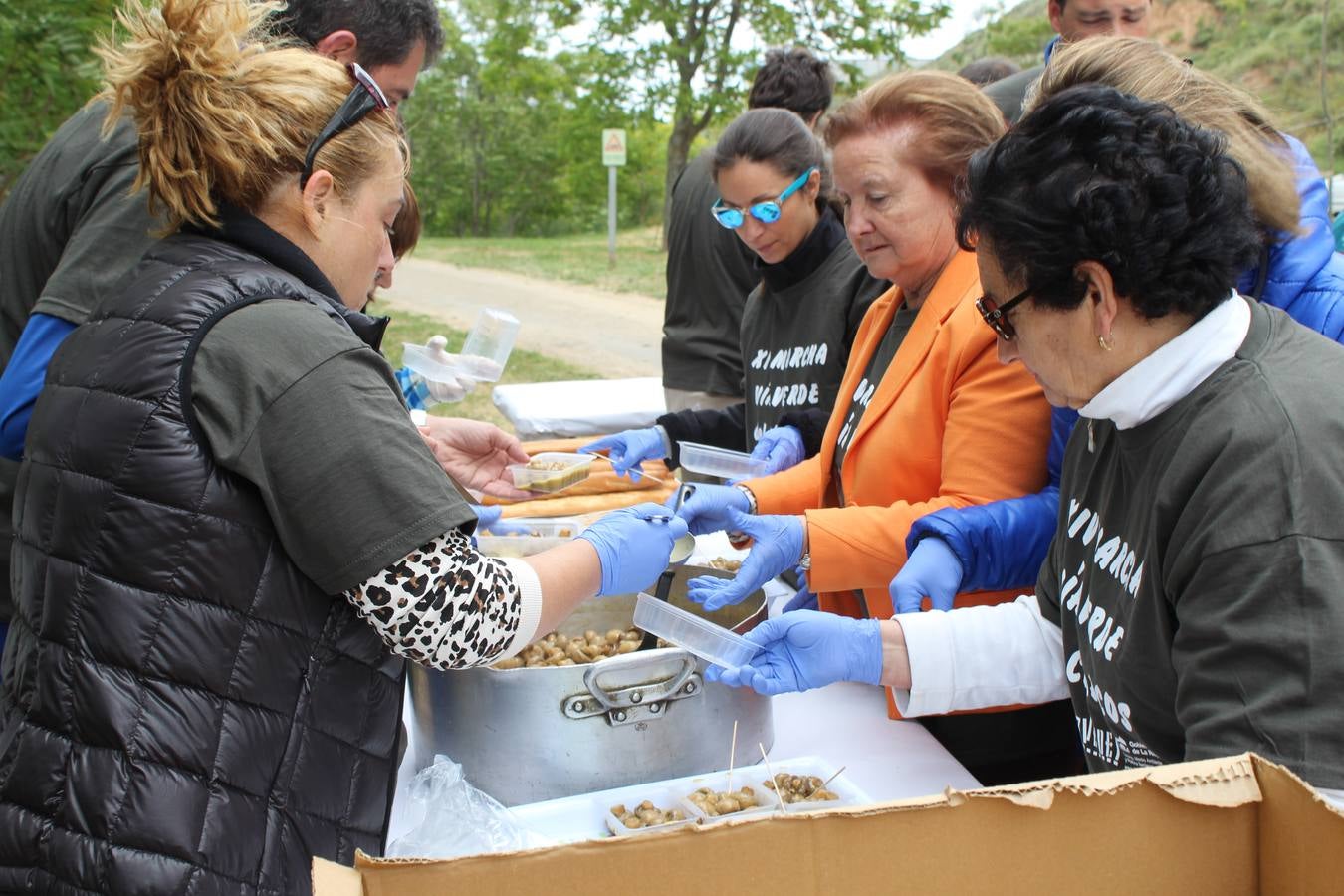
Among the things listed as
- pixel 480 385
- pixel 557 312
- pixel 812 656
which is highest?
pixel 812 656

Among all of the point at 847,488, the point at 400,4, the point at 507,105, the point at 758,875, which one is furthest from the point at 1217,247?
the point at 507,105

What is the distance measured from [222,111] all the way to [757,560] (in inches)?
44.5

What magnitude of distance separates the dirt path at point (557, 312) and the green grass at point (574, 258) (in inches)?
19.7

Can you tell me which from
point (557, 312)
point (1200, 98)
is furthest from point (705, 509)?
point (557, 312)

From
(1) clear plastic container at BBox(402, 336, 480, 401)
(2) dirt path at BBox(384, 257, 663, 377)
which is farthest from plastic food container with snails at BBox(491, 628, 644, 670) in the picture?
(2) dirt path at BBox(384, 257, 663, 377)

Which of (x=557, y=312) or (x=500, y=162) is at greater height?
(x=557, y=312)

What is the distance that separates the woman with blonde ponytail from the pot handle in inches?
8.1

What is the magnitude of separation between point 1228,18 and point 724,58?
19.3 metres

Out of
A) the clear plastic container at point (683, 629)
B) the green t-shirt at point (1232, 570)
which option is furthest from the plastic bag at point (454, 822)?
the green t-shirt at point (1232, 570)

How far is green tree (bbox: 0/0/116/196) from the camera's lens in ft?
12.8

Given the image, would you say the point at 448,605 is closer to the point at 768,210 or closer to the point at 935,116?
the point at 935,116

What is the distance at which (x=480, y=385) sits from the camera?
948cm

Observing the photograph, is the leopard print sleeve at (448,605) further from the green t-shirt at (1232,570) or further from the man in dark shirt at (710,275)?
the man in dark shirt at (710,275)

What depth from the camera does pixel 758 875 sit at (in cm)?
89
